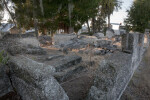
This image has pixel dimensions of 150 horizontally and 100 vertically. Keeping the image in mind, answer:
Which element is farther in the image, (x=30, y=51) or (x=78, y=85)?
(x=30, y=51)

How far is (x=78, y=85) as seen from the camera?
142 inches

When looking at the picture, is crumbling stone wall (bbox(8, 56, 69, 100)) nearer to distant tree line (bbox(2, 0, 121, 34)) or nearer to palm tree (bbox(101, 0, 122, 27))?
distant tree line (bbox(2, 0, 121, 34))

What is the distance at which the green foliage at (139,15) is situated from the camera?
13.7 meters

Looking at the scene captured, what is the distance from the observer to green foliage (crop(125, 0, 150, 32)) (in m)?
13.7

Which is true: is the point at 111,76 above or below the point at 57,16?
below

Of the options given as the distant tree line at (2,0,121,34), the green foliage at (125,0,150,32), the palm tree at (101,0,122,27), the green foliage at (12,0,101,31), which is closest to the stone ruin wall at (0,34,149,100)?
the distant tree line at (2,0,121,34)

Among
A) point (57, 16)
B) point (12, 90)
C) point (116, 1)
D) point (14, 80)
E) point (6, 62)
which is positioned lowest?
point (12, 90)

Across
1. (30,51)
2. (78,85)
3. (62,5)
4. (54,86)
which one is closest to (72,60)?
(78,85)

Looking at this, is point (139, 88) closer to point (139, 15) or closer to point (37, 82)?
point (37, 82)

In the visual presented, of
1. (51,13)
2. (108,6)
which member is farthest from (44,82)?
(108,6)

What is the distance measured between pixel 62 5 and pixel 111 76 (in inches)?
555

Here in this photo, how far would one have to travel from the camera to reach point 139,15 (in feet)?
46.2

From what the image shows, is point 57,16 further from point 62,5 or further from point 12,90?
point 12,90

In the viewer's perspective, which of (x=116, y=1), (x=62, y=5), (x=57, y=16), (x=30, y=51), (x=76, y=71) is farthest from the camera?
(x=116, y=1)
